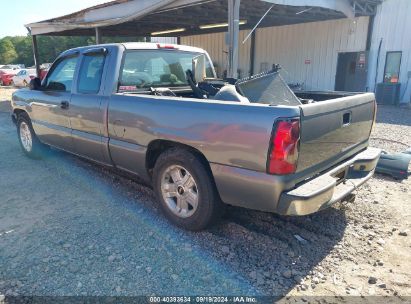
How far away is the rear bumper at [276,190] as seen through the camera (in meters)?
2.58

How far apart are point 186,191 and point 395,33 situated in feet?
43.9

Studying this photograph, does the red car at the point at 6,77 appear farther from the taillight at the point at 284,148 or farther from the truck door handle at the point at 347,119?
the taillight at the point at 284,148

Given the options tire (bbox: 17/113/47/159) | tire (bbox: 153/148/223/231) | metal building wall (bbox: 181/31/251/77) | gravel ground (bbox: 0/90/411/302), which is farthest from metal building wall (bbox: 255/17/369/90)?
tire (bbox: 153/148/223/231)

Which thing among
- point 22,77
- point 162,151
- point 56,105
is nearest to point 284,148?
point 162,151

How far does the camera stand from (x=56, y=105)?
186 inches

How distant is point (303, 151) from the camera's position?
2629 millimetres

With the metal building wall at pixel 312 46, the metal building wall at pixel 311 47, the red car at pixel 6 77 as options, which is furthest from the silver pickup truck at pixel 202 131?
the red car at pixel 6 77

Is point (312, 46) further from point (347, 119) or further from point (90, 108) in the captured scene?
point (90, 108)

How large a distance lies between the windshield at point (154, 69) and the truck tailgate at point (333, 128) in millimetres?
2191

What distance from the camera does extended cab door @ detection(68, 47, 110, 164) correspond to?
13.0ft

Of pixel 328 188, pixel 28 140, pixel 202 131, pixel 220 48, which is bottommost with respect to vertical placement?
pixel 28 140

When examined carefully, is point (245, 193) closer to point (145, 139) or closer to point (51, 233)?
point (145, 139)

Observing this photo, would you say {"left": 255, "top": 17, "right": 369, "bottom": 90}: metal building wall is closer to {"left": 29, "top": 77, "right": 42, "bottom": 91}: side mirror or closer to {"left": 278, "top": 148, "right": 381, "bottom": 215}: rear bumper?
{"left": 278, "top": 148, "right": 381, "bottom": 215}: rear bumper

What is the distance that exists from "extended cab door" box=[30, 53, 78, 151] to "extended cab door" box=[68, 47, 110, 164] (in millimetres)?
214
